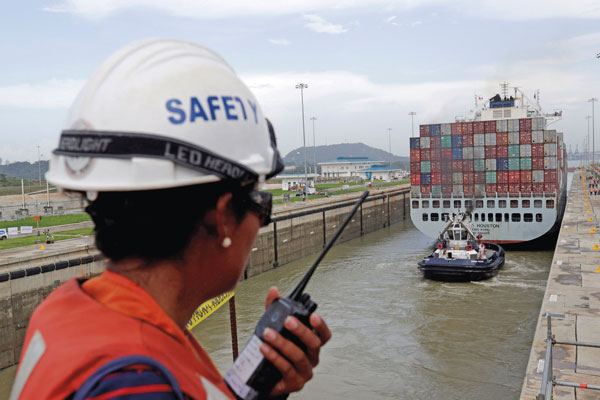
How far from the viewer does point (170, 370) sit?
105 centimetres

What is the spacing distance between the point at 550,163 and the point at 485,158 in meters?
4.12

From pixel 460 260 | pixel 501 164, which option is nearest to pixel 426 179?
pixel 501 164

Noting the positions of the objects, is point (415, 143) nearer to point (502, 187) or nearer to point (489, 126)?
point (489, 126)

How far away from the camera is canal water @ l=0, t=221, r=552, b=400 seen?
572 inches

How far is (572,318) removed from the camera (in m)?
12.5

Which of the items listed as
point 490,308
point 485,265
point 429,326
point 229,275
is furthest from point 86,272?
point 229,275

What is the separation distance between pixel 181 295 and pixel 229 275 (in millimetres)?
153

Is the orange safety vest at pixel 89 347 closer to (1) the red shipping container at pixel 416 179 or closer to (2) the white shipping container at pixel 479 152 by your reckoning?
(2) the white shipping container at pixel 479 152

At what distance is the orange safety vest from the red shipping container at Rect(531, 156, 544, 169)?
37.8 m

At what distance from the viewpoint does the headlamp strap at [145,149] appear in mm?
1274

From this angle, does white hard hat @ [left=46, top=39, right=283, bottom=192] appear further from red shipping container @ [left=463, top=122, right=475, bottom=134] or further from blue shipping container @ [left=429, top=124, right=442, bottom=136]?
blue shipping container @ [left=429, top=124, right=442, bottom=136]

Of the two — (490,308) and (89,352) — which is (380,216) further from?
(89,352)

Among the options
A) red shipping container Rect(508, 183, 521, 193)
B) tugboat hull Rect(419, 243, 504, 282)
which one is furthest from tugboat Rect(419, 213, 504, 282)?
red shipping container Rect(508, 183, 521, 193)

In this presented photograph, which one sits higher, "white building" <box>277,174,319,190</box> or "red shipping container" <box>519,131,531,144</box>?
"red shipping container" <box>519,131,531,144</box>
